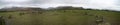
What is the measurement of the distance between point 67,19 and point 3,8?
379 mm

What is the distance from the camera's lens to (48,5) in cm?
119

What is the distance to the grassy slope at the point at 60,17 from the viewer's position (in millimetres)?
1069

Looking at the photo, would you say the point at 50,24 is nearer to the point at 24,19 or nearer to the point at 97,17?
the point at 24,19

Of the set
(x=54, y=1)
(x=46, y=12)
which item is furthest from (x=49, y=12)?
(x=54, y=1)

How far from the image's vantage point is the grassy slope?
1.07 metres

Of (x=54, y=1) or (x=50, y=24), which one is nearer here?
(x=50, y=24)

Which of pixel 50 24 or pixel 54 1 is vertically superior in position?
pixel 54 1

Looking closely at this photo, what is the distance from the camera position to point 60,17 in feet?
3.57

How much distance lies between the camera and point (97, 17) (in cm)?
108

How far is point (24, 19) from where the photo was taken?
107 cm

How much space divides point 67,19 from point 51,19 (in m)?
0.09

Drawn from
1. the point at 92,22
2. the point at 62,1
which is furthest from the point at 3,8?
the point at 92,22

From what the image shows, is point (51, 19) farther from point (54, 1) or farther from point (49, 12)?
point (54, 1)

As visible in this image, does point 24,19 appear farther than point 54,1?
No
